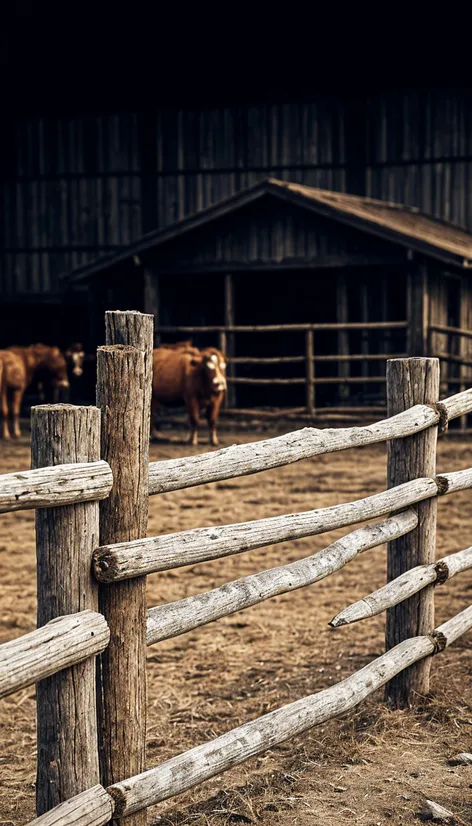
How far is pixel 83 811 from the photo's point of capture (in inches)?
119

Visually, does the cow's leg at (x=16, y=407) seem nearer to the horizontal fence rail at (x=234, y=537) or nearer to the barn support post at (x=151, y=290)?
the barn support post at (x=151, y=290)

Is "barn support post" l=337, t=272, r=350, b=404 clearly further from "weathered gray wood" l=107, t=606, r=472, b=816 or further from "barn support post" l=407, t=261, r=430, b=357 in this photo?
"weathered gray wood" l=107, t=606, r=472, b=816

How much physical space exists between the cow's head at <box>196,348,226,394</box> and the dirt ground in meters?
4.48

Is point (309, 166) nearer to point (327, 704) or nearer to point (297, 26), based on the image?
point (297, 26)

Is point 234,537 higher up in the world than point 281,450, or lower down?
lower down

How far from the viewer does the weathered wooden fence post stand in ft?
10.6

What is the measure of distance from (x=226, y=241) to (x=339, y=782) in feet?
46.5

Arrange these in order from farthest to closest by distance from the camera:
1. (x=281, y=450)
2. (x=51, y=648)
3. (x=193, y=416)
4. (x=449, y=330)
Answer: (x=449, y=330) → (x=193, y=416) → (x=281, y=450) → (x=51, y=648)

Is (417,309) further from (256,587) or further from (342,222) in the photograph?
(256,587)

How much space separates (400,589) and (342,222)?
12.3m

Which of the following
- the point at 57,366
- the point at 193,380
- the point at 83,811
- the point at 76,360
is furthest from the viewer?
the point at 57,366

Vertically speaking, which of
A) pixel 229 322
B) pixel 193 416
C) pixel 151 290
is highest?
pixel 151 290

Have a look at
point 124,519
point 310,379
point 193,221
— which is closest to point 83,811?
point 124,519

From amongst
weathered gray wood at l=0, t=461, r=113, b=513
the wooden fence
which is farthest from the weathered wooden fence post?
Answer: the wooden fence
